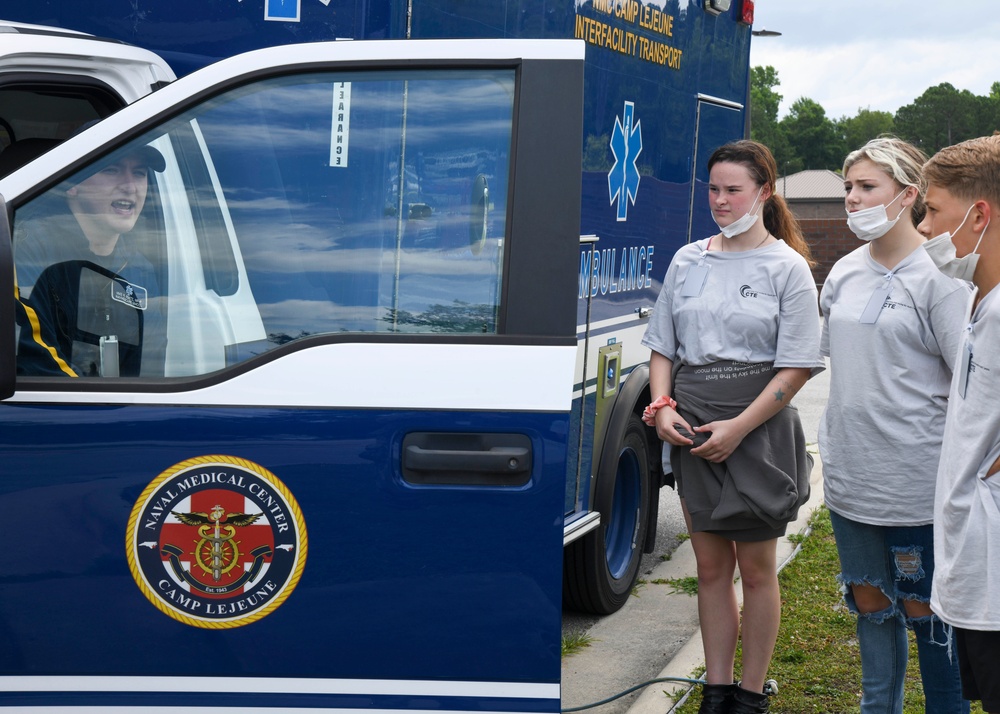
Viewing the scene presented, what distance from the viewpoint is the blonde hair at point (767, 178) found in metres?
3.40

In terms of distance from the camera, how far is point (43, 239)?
2.33m

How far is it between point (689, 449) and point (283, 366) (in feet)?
5.37

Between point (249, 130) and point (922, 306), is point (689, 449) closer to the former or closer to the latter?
point (922, 306)

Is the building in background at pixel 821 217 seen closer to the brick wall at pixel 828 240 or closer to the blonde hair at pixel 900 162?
the brick wall at pixel 828 240

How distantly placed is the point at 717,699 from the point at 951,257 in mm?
1814

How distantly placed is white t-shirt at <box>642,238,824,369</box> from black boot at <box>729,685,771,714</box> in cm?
110

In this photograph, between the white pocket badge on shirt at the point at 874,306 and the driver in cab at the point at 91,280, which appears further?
the white pocket badge on shirt at the point at 874,306

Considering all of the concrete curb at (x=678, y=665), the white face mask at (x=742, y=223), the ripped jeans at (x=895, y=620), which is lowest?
the concrete curb at (x=678, y=665)

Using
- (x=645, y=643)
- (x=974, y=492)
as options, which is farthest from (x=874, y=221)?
(x=645, y=643)

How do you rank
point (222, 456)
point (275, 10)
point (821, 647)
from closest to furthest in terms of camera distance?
point (222, 456) → point (275, 10) → point (821, 647)

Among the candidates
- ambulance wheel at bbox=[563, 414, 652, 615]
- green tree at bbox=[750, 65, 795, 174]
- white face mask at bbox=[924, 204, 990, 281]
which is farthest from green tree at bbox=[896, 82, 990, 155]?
white face mask at bbox=[924, 204, 990, 281]

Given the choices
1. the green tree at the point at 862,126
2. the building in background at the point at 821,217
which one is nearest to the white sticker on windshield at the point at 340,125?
the building in background at the point at 821,217

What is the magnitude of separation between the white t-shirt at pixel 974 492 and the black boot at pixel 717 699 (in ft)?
4.44

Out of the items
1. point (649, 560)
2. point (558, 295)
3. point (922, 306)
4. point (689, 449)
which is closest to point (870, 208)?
point (922, 306)
